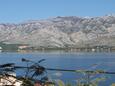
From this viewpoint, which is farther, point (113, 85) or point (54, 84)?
point (54, 84)

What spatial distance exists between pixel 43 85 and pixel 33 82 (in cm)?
5

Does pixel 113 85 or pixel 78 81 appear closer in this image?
pixel 113 85

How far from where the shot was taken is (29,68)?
1.93 metres

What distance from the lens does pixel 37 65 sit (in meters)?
1.92

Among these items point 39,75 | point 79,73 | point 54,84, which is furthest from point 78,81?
point 39,75

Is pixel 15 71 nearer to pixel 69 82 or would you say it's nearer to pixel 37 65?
pixel 37 65

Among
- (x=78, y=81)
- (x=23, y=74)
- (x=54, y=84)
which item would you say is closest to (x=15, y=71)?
(x=23, y=74)

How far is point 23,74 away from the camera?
186cm

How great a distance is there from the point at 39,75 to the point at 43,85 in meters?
0.05

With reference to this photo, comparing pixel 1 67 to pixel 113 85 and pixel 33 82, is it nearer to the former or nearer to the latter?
pixel 33 82

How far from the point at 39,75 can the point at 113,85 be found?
34 cm

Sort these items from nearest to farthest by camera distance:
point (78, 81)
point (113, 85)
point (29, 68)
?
point (113, 85)
point (29, 68)
point (78, 81)

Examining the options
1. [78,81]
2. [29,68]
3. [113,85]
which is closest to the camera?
[113,85]

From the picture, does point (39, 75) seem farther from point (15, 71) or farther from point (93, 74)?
point (93, 74)
